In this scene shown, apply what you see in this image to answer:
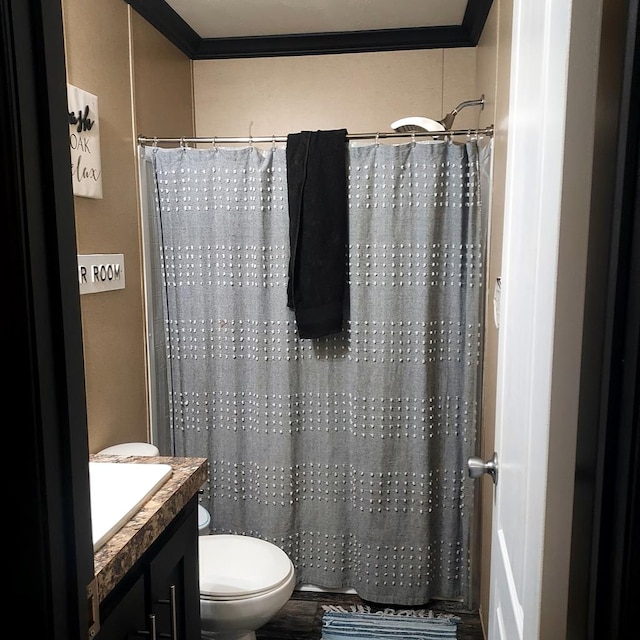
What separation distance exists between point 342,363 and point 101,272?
0.92 meters

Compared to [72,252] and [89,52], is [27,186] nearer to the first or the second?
[72,252]

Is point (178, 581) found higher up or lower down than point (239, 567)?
higher up

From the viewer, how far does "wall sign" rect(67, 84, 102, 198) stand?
1.75 m

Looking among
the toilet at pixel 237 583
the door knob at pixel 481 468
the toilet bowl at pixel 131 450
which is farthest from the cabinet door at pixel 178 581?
the door knob at pixel 481 468

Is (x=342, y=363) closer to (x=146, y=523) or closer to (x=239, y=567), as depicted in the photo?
(x=239, y=567)

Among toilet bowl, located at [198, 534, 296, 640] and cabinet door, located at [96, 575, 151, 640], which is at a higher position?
cabinet door, located at [96, 575, 151, 640]

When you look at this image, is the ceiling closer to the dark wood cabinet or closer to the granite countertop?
the granite countertop

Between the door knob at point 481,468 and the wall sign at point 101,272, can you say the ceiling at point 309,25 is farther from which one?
the door knob at point 481,468

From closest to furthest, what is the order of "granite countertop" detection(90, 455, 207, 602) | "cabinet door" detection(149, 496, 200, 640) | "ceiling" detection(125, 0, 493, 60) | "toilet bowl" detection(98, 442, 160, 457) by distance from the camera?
"granite countertop" detection(90, 455, 207, 602) < "cabinet door" detection(149, 496, 200, 640) < "toilet bowl" detection(98, 442, 160, 457) < "ceiling" detection(125, 0, 493, 60)

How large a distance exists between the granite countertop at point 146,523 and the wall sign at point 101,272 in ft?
1.94

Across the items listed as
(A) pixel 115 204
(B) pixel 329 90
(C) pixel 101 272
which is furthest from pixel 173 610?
(B) pixel 329 90

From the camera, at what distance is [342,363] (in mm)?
2199

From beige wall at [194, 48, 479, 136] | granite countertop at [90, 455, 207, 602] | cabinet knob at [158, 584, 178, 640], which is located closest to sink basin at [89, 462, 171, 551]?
granite countertop at [90, 455, 207, 602]

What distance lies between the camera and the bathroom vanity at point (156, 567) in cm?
98
